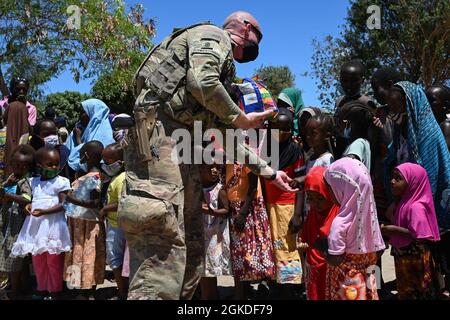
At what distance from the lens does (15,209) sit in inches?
199

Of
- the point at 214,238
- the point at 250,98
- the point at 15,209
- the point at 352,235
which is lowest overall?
the point at 352,235

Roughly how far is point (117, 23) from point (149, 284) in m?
12.1

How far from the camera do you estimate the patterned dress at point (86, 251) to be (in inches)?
187

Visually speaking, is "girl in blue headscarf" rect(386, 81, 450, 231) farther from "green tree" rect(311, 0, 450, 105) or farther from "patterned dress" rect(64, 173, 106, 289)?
"green tree" rect(311, 0, 450, 105)

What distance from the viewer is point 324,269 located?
3.27 meters

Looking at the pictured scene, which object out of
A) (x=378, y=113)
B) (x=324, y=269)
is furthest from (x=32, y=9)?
(x=324, y=269)

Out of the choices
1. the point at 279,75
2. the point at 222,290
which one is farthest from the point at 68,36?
the point at 279,75

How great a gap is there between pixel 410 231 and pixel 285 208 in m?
1.29

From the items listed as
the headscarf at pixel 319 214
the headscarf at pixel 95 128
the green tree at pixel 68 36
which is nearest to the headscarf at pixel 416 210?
the headscarf at pixel 319 214

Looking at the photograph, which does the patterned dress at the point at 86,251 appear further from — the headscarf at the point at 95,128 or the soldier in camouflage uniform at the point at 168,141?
the soldier in camouflage uniform at the point at 168,141

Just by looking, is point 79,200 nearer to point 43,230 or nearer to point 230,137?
point 43,230

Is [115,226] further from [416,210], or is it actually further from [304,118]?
[416,210]
